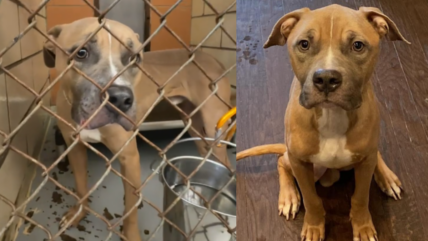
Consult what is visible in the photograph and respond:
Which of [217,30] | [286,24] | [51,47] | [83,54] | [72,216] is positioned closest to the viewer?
[286,24]

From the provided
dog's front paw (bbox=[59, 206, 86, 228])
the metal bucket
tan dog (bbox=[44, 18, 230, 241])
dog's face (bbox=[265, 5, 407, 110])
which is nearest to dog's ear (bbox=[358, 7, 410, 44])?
dog's face (bbox=[265, 5, 407, 110])

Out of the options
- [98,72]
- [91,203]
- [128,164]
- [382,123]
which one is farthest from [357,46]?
[91,203]

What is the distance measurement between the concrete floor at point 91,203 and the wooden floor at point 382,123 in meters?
0.70

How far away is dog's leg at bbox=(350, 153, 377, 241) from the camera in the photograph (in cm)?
123

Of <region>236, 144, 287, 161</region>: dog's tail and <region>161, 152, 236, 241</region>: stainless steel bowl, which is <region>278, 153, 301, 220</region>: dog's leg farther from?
<region>161, 152, 236, 241</region>: stainless steel bowl

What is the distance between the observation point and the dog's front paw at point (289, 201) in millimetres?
1456

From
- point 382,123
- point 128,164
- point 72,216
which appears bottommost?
point 72,216

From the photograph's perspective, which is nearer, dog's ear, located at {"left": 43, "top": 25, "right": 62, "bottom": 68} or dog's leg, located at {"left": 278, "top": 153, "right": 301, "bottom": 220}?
dog's leg, located at {"left": 278, "top": 153, "right": 301, "bottom": 220}

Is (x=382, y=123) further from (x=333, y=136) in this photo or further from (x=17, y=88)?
(x=17, y=88)

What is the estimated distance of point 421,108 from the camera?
1.81m

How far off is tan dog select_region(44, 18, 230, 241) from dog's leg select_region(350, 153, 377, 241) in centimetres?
41

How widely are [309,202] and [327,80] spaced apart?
42cm

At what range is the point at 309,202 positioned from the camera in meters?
1.30

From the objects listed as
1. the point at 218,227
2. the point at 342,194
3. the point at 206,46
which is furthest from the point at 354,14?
the point at 206,46
